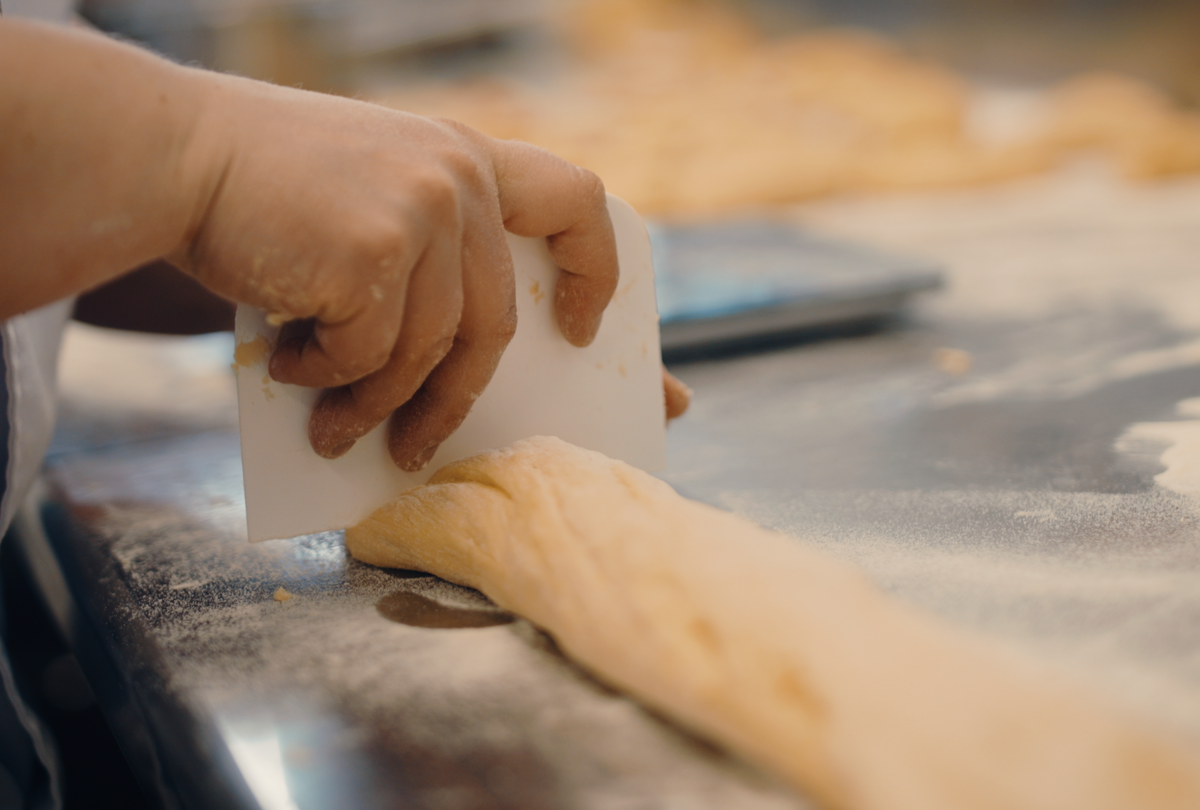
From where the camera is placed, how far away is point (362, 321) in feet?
2.38

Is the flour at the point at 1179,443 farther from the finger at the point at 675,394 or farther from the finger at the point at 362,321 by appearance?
the finger at the point at 362,321

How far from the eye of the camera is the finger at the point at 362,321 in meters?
0.69

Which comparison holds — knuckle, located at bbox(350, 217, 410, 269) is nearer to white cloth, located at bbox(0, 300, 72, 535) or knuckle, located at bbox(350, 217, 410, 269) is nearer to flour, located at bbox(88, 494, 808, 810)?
flour, located at bbox(88, 494, 808, 810)

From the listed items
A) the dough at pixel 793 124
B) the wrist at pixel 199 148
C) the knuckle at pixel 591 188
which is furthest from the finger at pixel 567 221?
the dough at pixel 793 124

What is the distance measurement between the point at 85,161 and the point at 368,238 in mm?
206

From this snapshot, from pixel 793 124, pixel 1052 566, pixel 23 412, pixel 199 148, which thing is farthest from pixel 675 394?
pixel 793 124

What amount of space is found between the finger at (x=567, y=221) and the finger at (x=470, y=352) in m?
0.06

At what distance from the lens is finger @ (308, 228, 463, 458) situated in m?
0.74

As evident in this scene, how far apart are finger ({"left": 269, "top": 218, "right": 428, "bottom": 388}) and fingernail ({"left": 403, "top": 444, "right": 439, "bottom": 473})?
0.13 metres

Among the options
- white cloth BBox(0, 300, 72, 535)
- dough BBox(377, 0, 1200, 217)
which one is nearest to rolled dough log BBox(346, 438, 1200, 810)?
white cloth BBox(0, 300, 72, 535)

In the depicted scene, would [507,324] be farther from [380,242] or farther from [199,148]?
[199,148]

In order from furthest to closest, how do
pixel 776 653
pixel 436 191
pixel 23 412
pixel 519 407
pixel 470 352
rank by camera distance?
pixel 23 412, pixel 519 407, pixel 470 352, pixel 436 191, pixel 776 653

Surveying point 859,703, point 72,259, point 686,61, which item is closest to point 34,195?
→ point 72,259

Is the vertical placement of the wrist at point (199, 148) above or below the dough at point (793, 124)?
below
